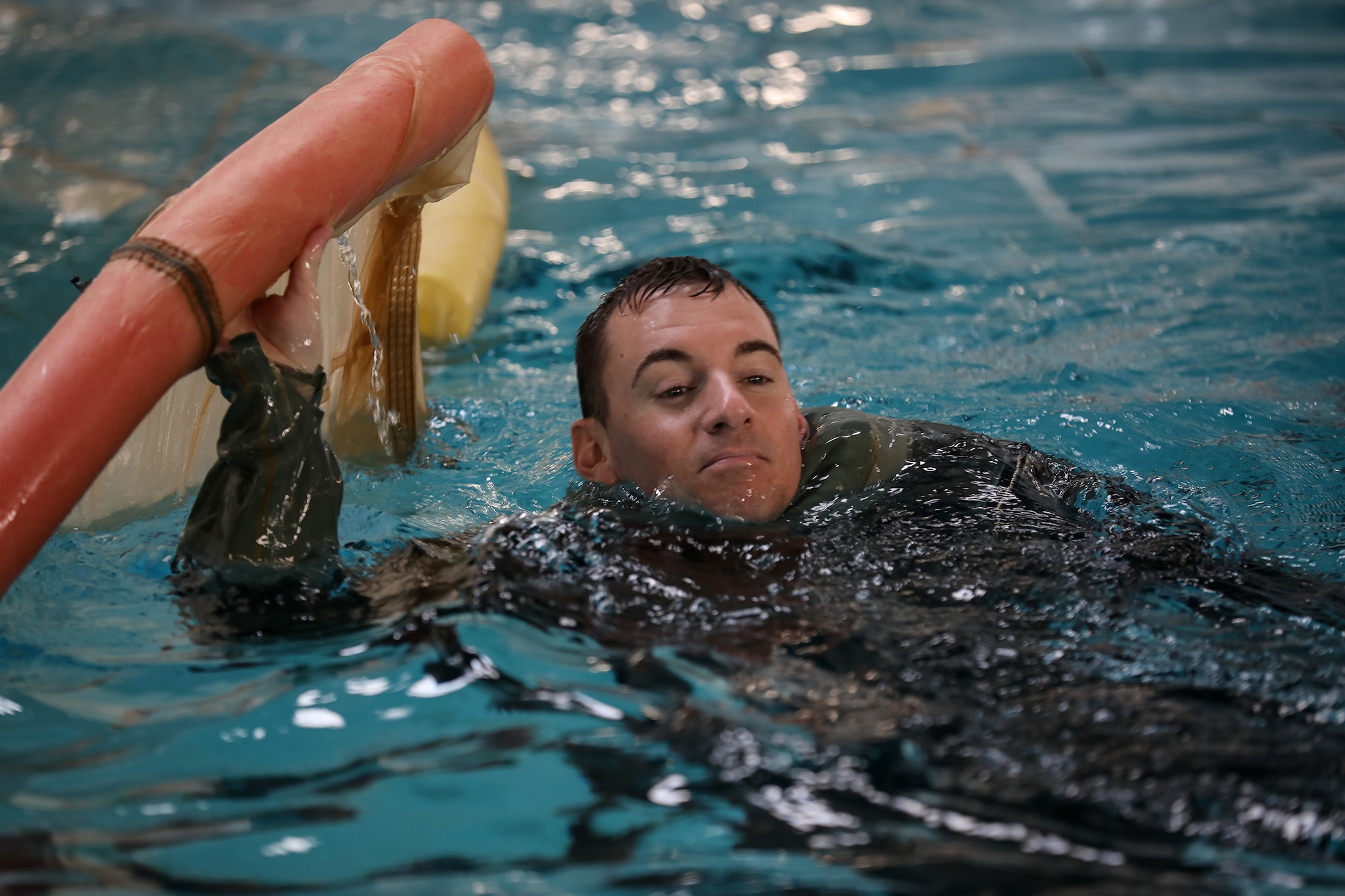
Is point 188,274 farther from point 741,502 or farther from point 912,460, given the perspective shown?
point 912,460

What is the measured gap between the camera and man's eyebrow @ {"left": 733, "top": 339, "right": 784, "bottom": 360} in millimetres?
2479

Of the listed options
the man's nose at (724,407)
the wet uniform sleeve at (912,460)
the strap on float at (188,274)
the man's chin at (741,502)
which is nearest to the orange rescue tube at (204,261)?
the strap on float at (188,274)

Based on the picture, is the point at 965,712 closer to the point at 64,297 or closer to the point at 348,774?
the point at 348,774

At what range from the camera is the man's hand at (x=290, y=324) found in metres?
2.12

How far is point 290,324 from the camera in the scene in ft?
6.97

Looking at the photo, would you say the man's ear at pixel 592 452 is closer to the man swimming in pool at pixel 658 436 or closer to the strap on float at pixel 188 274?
the man swimming in pool at pixel 658 436

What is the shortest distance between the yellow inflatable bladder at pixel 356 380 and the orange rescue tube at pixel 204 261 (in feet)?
0.57

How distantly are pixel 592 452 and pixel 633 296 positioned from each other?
363 mm

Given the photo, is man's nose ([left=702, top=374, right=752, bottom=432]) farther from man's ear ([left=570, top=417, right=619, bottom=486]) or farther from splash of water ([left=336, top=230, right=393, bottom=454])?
splash of water ([left=336, top=230, right=393, bottom=454])

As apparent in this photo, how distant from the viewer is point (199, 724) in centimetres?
185

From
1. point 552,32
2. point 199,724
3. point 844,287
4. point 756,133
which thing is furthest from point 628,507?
point 552,32

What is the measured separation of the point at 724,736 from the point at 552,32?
29.8 ft

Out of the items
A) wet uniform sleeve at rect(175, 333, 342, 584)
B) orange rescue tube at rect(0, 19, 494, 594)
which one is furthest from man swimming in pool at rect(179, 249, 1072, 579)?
orange rescue tube at rect(0, 19, 494, 594)

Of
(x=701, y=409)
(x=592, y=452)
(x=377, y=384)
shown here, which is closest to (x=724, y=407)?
(x=701, y=409)
